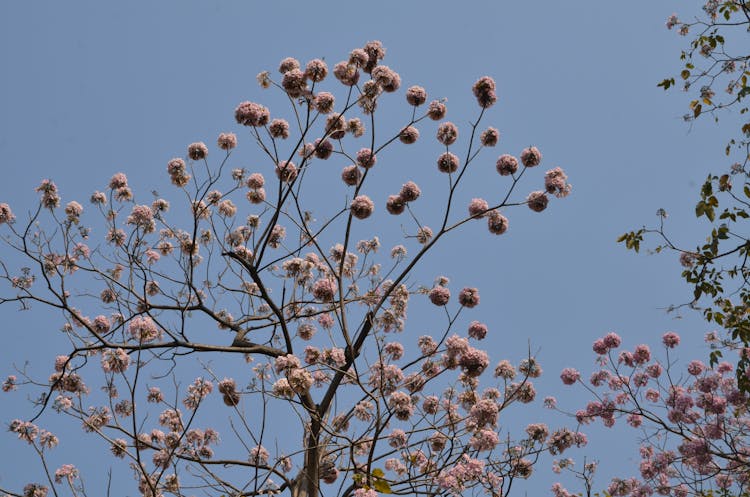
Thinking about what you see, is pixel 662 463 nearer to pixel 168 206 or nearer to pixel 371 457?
pixel 371 457

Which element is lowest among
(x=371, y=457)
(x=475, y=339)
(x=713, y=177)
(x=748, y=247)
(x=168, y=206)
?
(x=371, y=457)

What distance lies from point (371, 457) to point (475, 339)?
5.78ft

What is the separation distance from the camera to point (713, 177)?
6633 millimetres

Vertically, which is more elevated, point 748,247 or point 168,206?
point 168,206

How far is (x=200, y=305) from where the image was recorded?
336 inches

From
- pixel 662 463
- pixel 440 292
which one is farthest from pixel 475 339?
pixel 662 463

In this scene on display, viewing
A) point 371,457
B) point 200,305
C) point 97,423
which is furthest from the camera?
point 200,305

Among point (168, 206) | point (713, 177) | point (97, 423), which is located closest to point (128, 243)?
point (168, 206)

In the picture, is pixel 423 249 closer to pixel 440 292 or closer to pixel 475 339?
pixel 440 292

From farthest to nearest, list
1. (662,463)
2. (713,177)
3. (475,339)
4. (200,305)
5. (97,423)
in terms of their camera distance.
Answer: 1. (662,463)
2. (200,305)
3. (97,423)
4. (475,339)
5. (713,177)

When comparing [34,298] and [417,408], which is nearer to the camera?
[417,408]

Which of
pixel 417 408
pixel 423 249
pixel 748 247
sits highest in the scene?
pixel 423 249

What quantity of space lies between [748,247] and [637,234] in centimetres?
113

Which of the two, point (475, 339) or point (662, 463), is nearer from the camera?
point (475, 339)
